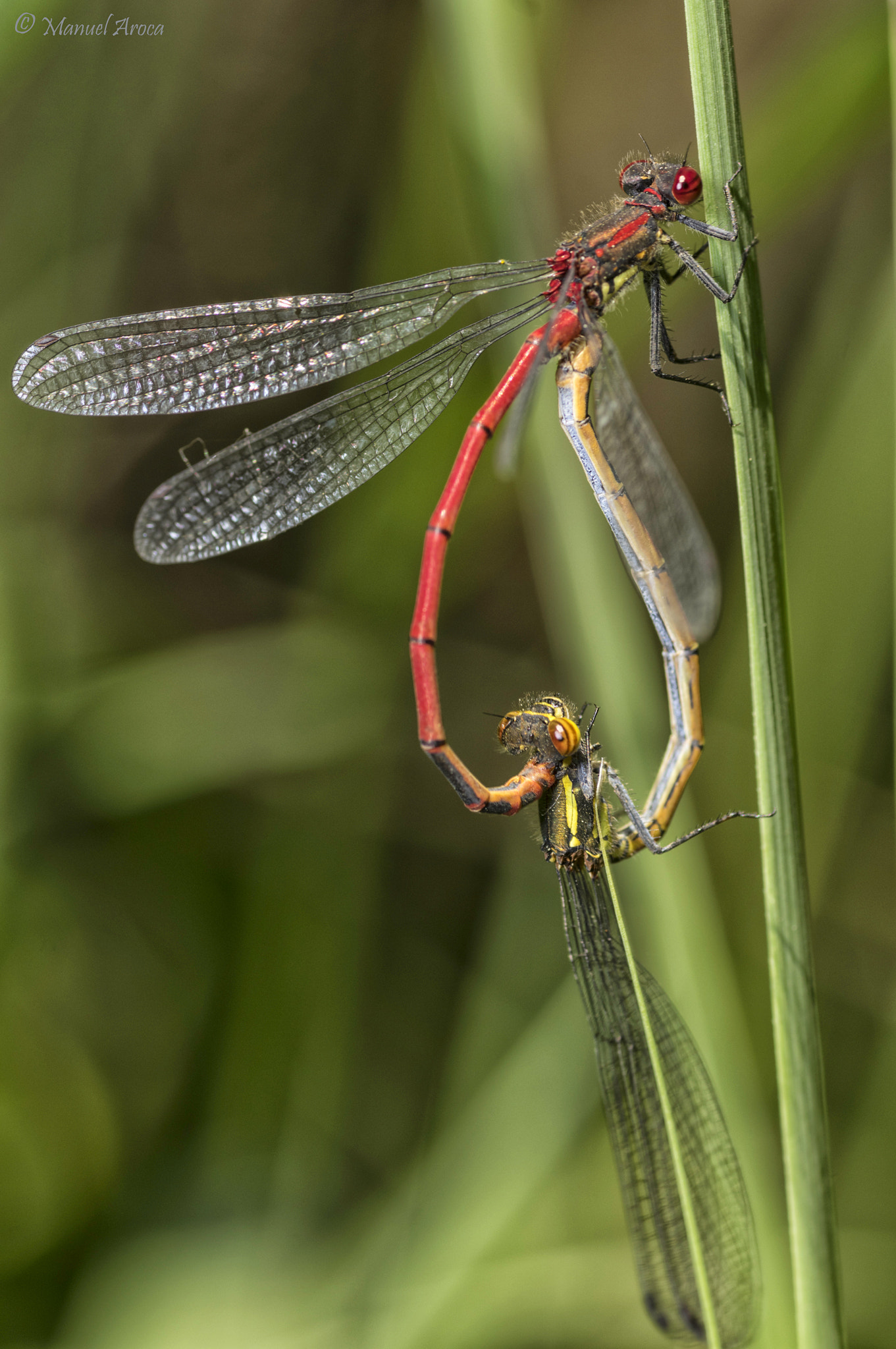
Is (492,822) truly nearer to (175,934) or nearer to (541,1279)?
(175,934)

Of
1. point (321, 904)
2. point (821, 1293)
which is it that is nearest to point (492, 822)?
point (321, 904)

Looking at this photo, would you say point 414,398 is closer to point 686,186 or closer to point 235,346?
point 235,346

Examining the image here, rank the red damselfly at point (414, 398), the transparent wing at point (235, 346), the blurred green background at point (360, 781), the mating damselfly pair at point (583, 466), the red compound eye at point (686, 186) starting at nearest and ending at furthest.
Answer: the red compound eye at point (686, 186)
the mating damselfly pair at point (583, 466)
the red damselfly at point (414, 398)
the transparent wing at point (235, 346)
the blurred green background at point (360, 781)

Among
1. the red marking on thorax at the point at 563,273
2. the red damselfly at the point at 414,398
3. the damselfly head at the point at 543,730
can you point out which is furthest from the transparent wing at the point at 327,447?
the damselfly head at the point at 543,730

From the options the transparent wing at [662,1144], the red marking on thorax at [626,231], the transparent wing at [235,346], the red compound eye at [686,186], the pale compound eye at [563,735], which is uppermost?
the transparent wing at [235,346]

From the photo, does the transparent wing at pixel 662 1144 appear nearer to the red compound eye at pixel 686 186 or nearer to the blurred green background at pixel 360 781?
the blurred green background at pixel 360 781

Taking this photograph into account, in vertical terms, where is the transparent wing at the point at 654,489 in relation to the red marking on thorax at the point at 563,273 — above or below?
below

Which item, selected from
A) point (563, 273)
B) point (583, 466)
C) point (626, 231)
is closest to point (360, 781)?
point (583, 466)
